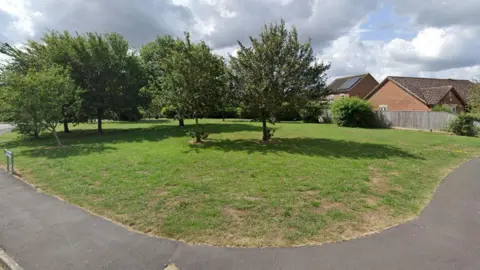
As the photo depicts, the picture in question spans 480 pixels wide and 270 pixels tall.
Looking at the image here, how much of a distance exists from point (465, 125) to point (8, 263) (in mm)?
24558

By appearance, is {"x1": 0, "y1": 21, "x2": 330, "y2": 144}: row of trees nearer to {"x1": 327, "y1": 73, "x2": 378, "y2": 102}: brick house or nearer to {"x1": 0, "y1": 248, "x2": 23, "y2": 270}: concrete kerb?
{"x1": 0, "y1": 248, "x2": 23, "y2": 270}: concrete kerb

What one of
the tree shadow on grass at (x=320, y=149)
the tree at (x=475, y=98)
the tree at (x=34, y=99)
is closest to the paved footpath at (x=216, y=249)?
the tree shadow on grass at (x=320, y=149)

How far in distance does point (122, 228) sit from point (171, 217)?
827 millimetres

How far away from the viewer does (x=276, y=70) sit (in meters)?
12.5

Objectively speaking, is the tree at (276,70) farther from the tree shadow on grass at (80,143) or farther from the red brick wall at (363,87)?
the red brick wall at (363,87)

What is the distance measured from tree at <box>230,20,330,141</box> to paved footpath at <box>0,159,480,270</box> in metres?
8.36

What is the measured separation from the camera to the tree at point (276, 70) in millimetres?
12320

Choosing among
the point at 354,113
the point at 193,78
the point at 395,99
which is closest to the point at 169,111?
the point at 193,78

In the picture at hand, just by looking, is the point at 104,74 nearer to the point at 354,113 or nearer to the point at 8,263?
the point at 8,263

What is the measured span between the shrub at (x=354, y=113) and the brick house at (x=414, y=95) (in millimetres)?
6008

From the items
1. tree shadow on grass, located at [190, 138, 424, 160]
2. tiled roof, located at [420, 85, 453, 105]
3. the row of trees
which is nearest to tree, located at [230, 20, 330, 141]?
the row of trees

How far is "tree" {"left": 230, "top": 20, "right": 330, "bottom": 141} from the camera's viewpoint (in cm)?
1232

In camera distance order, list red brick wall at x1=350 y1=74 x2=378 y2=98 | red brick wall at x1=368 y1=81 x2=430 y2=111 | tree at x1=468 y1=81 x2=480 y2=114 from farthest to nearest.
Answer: red brick wall at x1=350 y1=74 x2=378 y2=98 → red brick wall at x1=368 y1=81 x2=430 y2=111 → tree at x1=468 y1=81 x2=480 y2=114

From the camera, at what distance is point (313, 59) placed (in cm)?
1277
